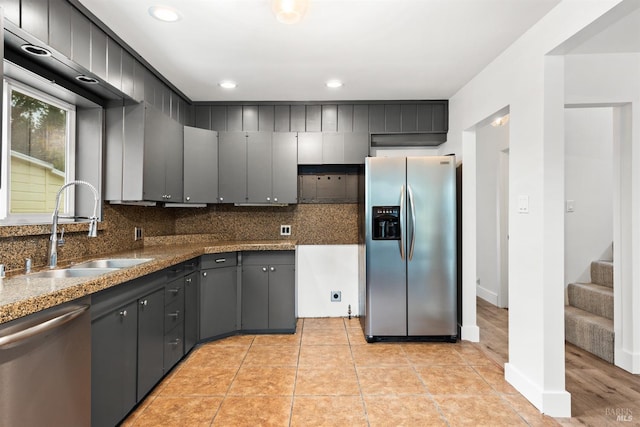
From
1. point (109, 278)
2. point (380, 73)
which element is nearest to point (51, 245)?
point (109, 278)

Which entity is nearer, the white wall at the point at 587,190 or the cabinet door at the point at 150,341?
the cabinet door at the point at 150,341

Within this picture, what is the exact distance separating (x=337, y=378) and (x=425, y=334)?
117 cm

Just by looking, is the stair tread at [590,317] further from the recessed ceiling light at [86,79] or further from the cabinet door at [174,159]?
the recessed ceiling light at [86,79]

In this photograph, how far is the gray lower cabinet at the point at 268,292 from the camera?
365 cm

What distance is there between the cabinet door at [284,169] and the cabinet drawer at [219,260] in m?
0.80

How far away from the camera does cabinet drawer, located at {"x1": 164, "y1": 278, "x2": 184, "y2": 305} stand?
2.64 m

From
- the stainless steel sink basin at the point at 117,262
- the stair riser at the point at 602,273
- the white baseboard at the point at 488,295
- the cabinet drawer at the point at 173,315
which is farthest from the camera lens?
the white baseboard at the point at 488,295

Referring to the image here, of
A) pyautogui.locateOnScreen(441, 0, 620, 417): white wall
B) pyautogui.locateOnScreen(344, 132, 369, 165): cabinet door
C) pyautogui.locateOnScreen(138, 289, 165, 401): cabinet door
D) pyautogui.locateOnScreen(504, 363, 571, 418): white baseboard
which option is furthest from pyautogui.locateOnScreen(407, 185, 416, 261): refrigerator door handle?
pyautogui.locateOnScreen(138, 289, 165, 401): cabinet door

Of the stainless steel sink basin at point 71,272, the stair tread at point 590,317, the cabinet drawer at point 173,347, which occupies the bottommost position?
the cabinet drawer at point 173,347

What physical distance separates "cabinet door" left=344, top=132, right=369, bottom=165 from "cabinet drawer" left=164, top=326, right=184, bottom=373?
2412 mm

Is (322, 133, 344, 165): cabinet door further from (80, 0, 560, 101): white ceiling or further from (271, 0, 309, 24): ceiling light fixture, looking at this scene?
(271, 0, 309, 24): ceiling light fixture

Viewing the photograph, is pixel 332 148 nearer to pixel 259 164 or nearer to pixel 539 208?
pixel 259 164

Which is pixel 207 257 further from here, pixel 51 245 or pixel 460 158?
pixel 460 158

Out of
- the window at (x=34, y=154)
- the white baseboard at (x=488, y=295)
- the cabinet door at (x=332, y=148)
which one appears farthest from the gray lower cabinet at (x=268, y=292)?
the white baseboard at (x=488, y=295)
